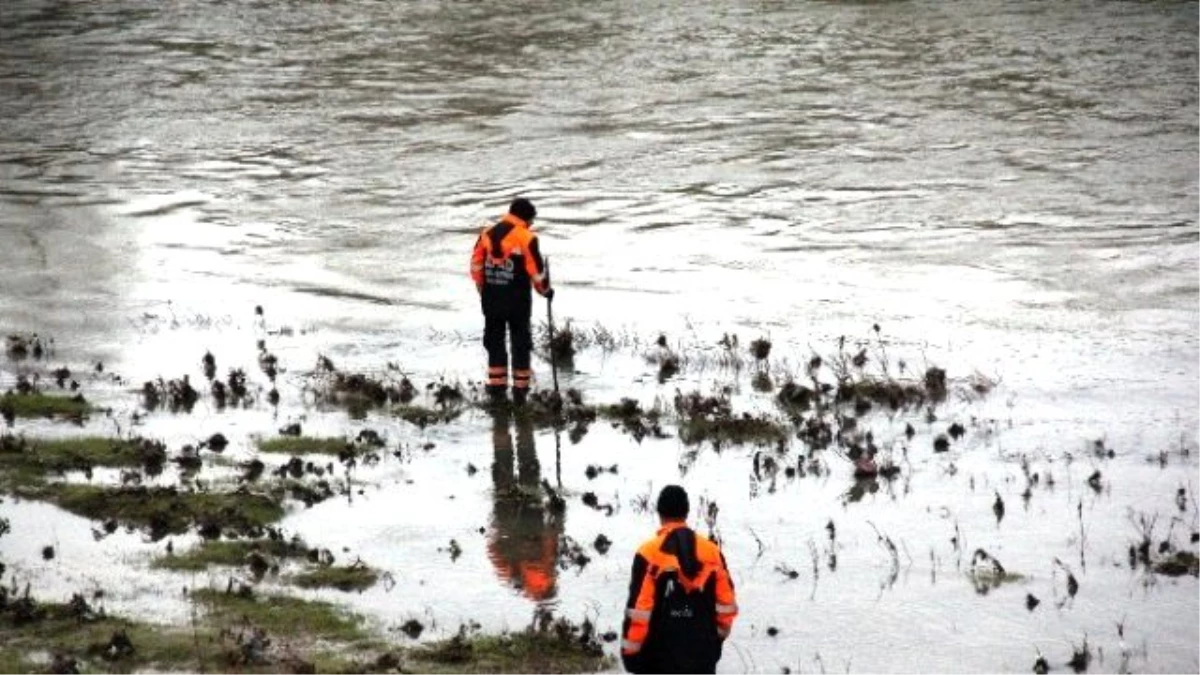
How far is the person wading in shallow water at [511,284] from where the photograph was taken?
17797 mm

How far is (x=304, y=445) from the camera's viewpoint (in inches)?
657

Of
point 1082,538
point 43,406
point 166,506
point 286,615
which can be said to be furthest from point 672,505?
point 43,406

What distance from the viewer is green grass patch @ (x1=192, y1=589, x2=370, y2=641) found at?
12.3 meters

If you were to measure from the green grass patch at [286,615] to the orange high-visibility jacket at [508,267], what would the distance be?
5.59 meters

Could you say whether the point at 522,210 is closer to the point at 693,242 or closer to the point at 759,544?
the point at 759,544

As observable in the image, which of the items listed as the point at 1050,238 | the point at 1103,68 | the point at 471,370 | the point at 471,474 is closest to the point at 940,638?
the point at 471,474

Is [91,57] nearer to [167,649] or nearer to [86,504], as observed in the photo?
[86,504]

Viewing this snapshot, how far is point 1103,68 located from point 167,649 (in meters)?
35.1

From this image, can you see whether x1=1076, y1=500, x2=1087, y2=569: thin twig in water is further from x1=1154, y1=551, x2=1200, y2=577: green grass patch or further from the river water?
x1=1154, y1=551, x2=1200, y2=577: green grass patch

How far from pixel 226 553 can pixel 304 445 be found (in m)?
2.91

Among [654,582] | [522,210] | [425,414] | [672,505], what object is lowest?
[425,414]

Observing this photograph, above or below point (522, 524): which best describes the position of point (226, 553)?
above

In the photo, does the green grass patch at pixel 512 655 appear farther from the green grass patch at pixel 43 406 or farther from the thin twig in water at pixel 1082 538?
the green grass patch at pixel 43 406

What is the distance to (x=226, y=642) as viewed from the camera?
12016mm
